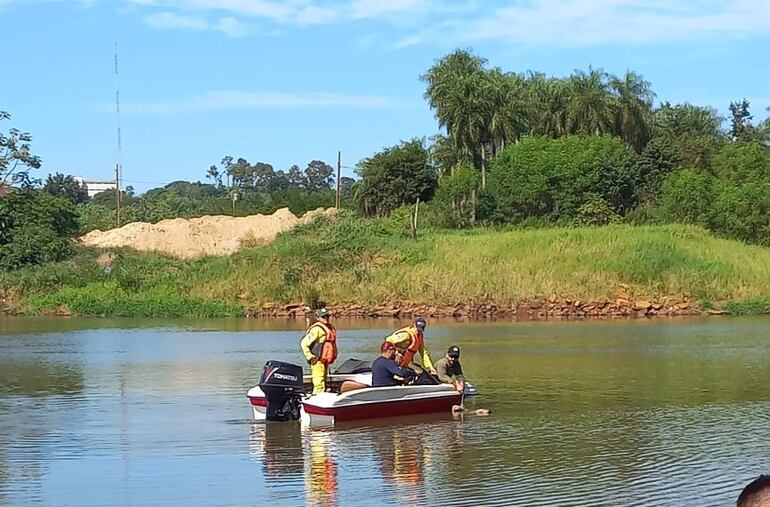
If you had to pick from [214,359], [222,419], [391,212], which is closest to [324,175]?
[391,212]

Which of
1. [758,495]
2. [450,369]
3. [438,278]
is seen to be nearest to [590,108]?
[438,278]

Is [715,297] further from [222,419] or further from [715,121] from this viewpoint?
[715,121]

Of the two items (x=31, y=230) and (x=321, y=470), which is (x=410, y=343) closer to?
(x=321, y=470)

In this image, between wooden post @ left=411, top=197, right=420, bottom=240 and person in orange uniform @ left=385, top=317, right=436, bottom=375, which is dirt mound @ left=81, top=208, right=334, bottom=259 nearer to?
wooden post @ left=411, top=197, right=420, bottom=240

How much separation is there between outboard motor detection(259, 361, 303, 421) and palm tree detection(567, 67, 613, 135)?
201 feet

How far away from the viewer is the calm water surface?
13.5 metres

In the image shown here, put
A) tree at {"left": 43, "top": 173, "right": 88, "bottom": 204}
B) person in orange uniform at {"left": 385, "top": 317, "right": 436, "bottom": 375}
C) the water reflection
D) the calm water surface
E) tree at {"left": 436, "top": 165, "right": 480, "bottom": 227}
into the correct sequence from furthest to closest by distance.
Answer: tree at {"left": 43, "top": 173, "right": 88, "bottom": 204} < tree at {"left": 436, "top": 165, "right": 480, "bottom": 227} < person in orange uniform at {"left": 385, "top": 317, "right": 436, "bottom": 375} < the calm water surface < the water reflection

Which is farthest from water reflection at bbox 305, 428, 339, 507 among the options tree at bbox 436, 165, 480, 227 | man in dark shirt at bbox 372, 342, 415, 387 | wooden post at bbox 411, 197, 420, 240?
tree at bbox 436, 165, 480, 227

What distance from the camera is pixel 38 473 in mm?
15062

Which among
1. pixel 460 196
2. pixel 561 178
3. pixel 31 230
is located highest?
pixel 561 178

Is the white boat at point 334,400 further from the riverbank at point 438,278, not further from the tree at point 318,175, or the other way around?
the tree at point 318,175

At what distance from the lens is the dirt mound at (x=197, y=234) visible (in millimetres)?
71000

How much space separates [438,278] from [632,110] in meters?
33.5

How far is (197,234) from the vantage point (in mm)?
73750
